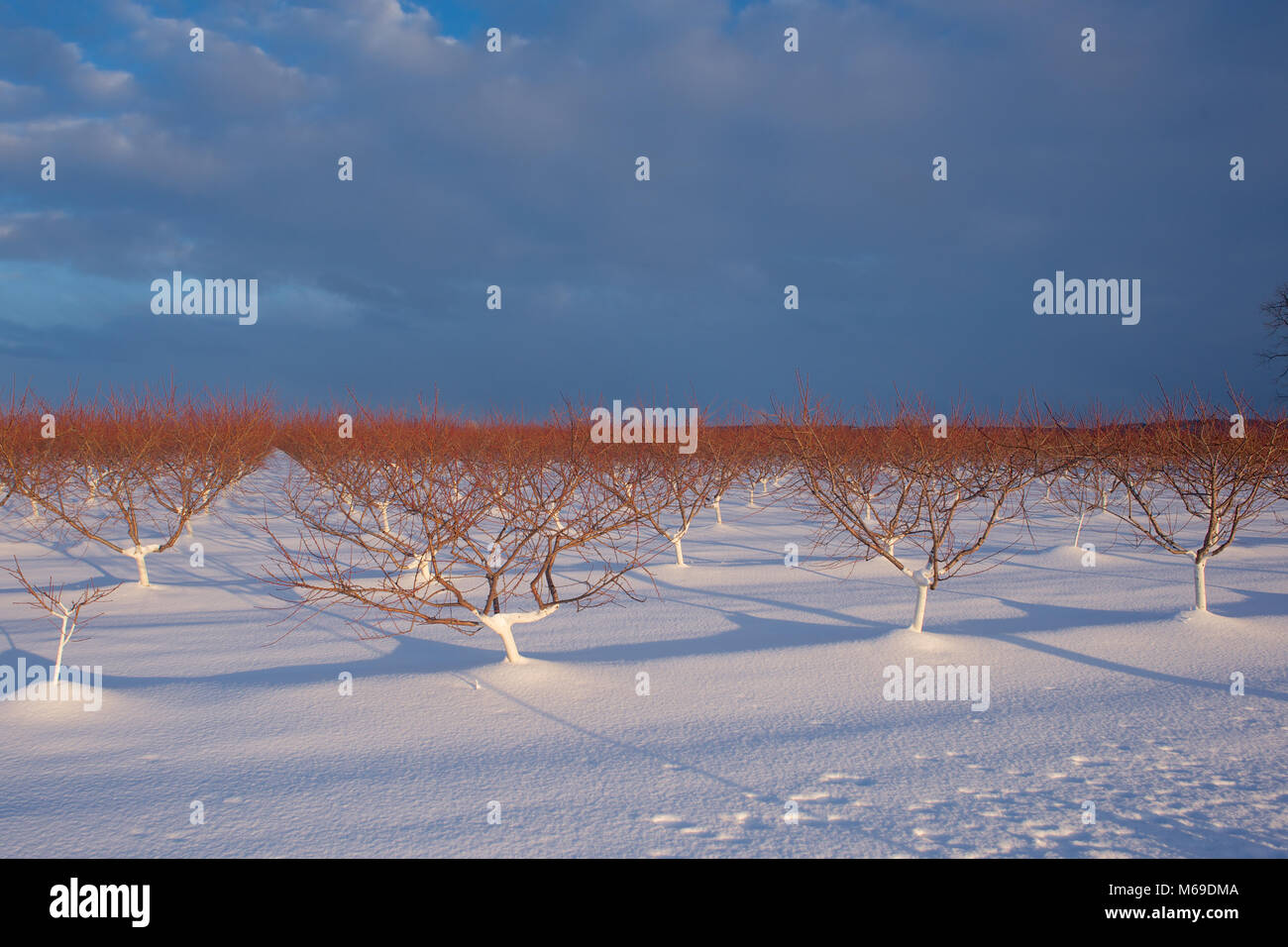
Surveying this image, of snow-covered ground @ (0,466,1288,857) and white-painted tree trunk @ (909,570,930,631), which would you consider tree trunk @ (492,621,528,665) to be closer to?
snow-covered ground @ (0,466,1288,857)

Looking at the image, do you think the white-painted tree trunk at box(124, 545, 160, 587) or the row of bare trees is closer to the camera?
the row of bare trees

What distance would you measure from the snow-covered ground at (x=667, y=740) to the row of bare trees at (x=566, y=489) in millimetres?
695

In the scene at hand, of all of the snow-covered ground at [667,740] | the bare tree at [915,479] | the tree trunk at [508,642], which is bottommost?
the snow-covered ground at [667,740]

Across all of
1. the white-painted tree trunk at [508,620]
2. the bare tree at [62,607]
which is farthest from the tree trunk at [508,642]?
the bare tree at [62,607]

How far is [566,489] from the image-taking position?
5.79 metres

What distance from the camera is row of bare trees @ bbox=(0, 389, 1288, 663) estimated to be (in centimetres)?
634

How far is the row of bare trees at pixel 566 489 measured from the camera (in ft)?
20.8

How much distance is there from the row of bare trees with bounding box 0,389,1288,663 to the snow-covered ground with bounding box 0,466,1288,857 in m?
0.70

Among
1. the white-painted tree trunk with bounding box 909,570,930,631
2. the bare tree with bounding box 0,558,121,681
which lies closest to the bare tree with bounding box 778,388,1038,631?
the white-painted tree trunk with bounding box 909,570,930,631

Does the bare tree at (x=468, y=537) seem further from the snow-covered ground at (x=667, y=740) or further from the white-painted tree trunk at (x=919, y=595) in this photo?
the white-painted tree trunk at (x=919, y=595)

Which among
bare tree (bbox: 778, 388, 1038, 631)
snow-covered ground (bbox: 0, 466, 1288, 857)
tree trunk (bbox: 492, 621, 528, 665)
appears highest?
bare tree (bbox: 778, 388, 1038, 631)

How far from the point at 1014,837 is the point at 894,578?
7.77 m
